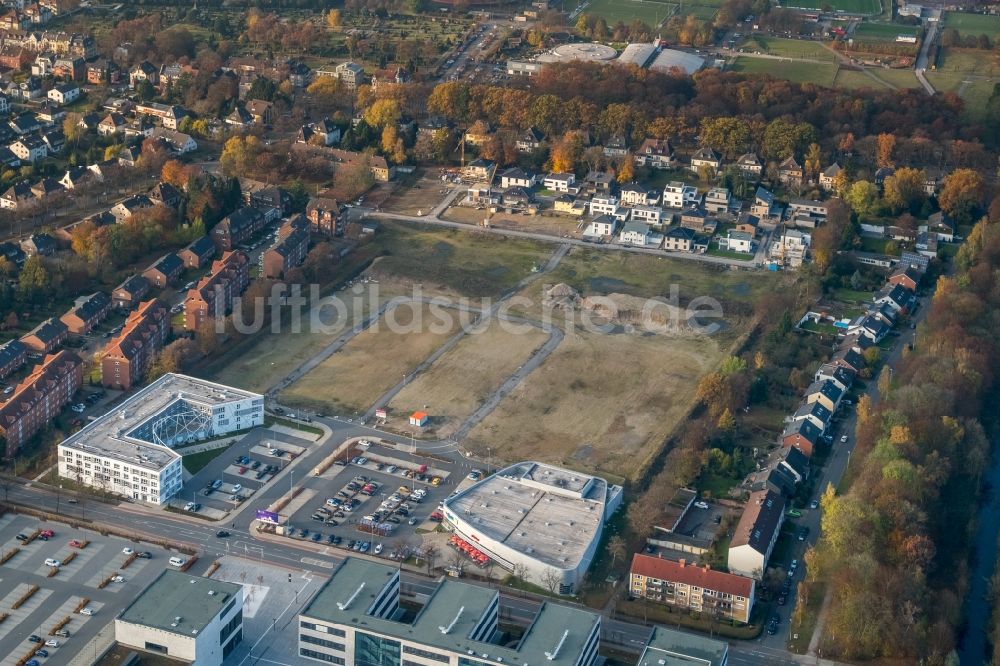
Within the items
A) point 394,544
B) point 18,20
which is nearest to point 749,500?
point 394,544

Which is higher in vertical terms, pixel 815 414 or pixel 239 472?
pixel 815 414

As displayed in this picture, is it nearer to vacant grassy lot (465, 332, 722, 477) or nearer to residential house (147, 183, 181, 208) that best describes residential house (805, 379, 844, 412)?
vacant grassy lot (465, 332, 722, 477)

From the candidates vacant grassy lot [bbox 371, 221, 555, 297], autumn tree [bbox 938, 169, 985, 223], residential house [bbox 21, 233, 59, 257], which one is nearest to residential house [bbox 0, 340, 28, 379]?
residential house [bbox 21, 233, 59, 257]

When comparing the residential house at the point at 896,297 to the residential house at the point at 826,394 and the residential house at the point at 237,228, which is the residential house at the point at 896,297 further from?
the residential house at the point at 237,228

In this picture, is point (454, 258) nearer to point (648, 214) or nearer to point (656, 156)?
point (648, 214)

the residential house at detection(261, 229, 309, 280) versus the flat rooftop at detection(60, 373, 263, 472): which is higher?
the residential house at detection(261, 229, 309, 280)

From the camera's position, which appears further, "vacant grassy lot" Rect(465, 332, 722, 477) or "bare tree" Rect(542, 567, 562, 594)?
"vacant grassy lot" Rect(465, 332, 722, 477)

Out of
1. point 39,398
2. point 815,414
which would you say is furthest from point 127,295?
point 815,414
